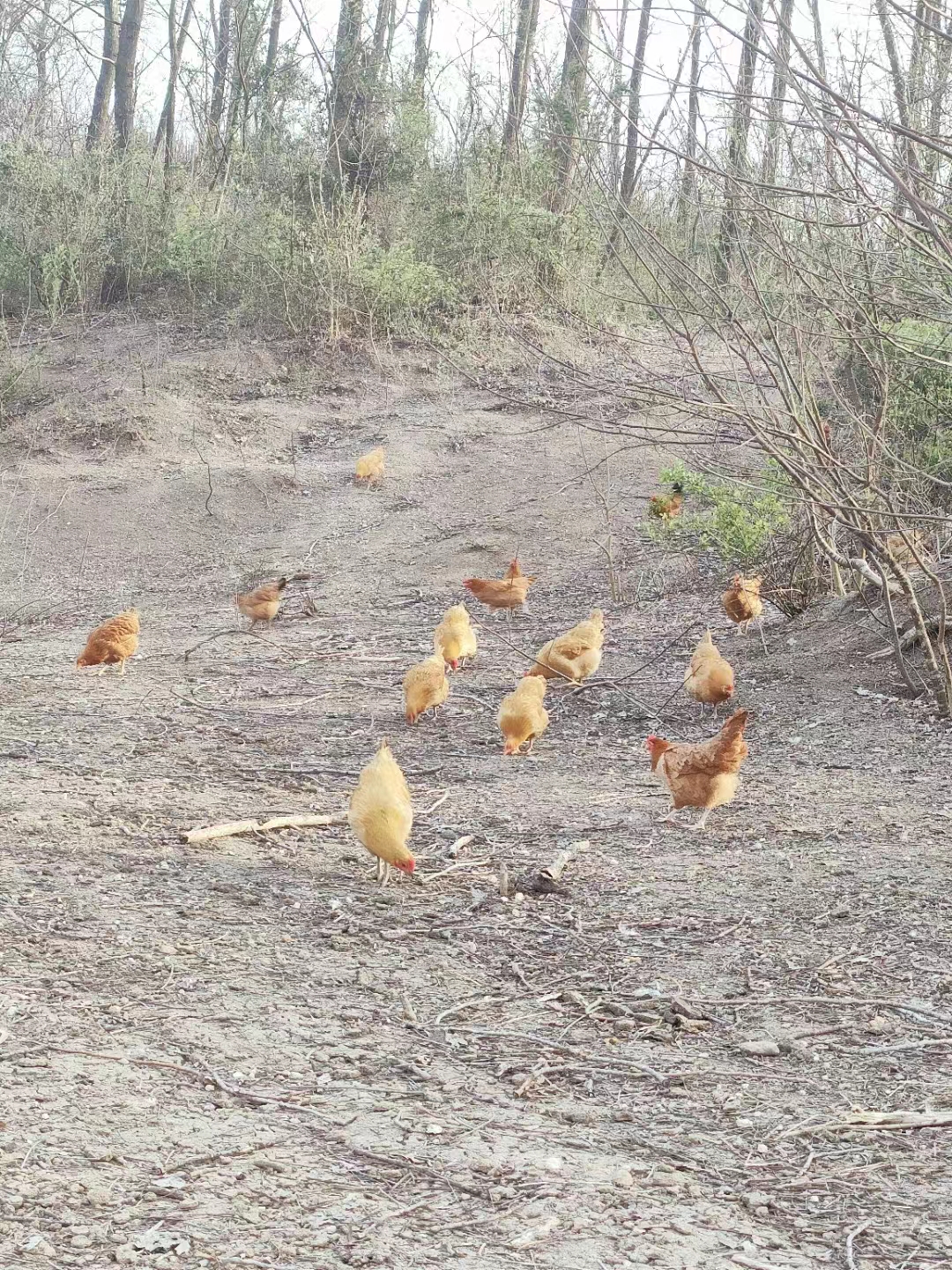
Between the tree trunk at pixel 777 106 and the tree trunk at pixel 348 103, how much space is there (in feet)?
32.9

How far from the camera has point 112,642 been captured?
6578mm

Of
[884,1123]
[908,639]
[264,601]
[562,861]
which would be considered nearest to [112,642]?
[264,601]

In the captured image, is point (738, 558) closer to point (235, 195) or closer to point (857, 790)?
point (857, 790)

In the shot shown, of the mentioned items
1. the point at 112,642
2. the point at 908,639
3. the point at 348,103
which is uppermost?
the point at 348,103

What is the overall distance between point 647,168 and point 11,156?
11.3m

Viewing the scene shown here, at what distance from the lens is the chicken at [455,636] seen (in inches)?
255

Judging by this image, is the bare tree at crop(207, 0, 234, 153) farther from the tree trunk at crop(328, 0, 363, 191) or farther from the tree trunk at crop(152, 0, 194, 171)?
the tree trunk at crop(328, 0, 363, 191)

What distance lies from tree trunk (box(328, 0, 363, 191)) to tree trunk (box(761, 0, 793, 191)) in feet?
32.9

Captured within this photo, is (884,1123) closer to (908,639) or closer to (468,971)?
(468,971)

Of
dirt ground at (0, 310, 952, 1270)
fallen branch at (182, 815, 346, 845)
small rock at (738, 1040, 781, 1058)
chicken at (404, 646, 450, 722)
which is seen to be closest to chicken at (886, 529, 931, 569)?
dirt ground at (0, 310, 952, 1270)

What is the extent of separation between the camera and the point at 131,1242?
2178 mm

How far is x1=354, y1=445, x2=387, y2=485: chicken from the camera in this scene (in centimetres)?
1073

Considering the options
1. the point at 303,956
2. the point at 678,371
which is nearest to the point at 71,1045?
the point at 303,956

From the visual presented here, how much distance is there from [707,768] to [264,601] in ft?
13.0
